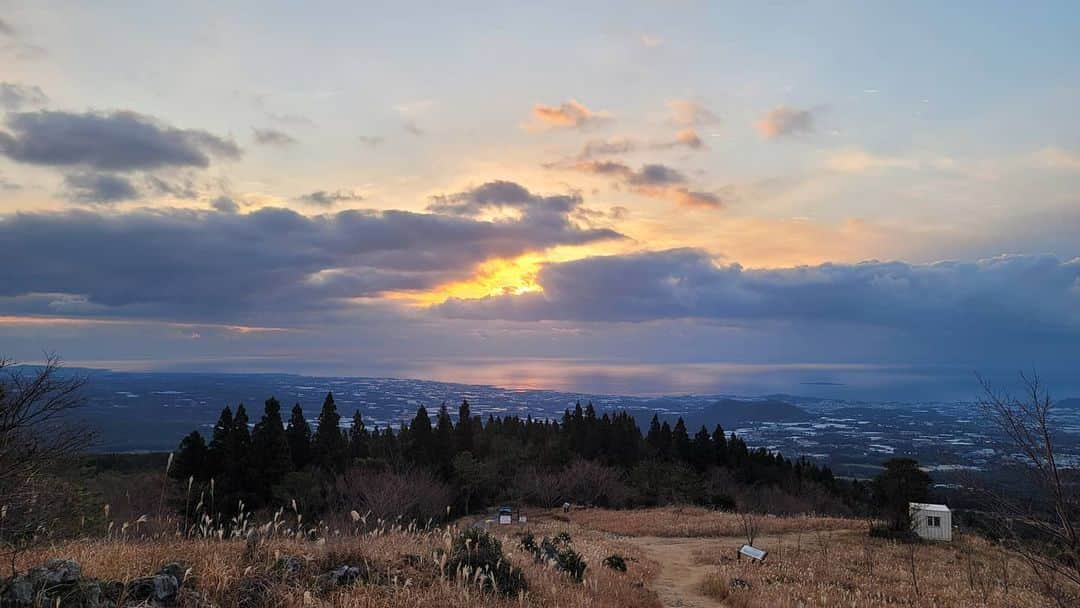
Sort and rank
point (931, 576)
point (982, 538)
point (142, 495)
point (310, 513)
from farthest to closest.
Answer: point (310, 513) < point (142, 495) < point (982, 538) < point (931, 576)

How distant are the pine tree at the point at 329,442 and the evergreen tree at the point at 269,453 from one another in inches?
233

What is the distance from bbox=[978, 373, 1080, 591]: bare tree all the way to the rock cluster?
966 cm

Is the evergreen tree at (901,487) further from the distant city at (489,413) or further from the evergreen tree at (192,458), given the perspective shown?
the evergreen tree at (192,458)

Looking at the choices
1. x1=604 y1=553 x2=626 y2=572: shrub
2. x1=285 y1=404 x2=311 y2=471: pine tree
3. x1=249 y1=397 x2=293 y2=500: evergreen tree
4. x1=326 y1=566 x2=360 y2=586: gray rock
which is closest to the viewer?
x1=326 y1=566 x2=360 y2=586: gray rock

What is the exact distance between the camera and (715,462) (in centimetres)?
6506

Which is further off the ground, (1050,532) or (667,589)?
(1050,532)

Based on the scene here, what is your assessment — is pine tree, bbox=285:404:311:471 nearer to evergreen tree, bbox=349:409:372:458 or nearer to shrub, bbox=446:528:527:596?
evergreen tree, bbox=349:409:372:458

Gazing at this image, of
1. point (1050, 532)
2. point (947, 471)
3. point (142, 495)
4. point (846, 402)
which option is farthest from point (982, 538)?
point (846, 402)

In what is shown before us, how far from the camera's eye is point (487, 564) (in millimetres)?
8117

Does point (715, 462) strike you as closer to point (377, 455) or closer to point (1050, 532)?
point (377, 455)

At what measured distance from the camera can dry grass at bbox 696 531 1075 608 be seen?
13219 mm

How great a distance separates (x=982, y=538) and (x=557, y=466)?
1328 inches

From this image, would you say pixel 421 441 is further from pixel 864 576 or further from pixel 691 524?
pixel 864 576

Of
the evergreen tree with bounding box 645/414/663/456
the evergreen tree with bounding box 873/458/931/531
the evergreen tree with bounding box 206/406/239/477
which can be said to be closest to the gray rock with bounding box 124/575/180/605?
the evergreen tree with bounding box 873/458/931/531
